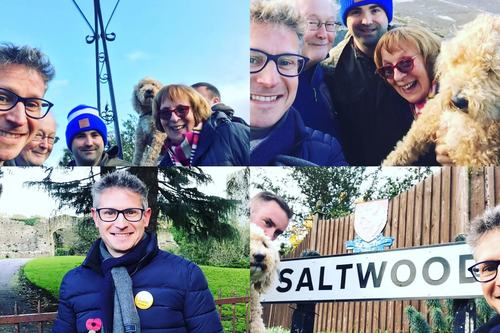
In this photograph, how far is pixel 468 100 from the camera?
20.2ft

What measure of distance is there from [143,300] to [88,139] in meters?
3.47

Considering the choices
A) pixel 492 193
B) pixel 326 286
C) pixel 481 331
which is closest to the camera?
pixel 481 331

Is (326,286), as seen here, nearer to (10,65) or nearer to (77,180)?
(77,180)

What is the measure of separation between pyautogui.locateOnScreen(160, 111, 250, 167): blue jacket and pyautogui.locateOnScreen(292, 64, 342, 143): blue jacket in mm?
700

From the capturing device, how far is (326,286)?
21.7ft

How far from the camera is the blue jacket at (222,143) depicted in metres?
6.66

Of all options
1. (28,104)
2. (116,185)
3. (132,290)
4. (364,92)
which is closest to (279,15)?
(364,92)

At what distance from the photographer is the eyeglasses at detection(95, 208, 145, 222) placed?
154 inches

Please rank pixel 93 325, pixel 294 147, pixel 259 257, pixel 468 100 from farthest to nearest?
pixel 259 257 → pixel 294 147 → pixel 468 100 → pixel 93 325

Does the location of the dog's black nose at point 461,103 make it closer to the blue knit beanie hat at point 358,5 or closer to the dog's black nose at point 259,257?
the blue knit beanie hat at point 358,5

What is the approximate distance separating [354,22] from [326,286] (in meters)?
3.01

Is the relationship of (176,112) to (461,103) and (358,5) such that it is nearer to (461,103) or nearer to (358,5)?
(358,5)

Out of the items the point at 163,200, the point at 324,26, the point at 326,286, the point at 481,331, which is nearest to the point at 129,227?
the point at 481,331

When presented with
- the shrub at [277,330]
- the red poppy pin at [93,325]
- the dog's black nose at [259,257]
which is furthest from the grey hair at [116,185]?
the shrub at [277,330]
